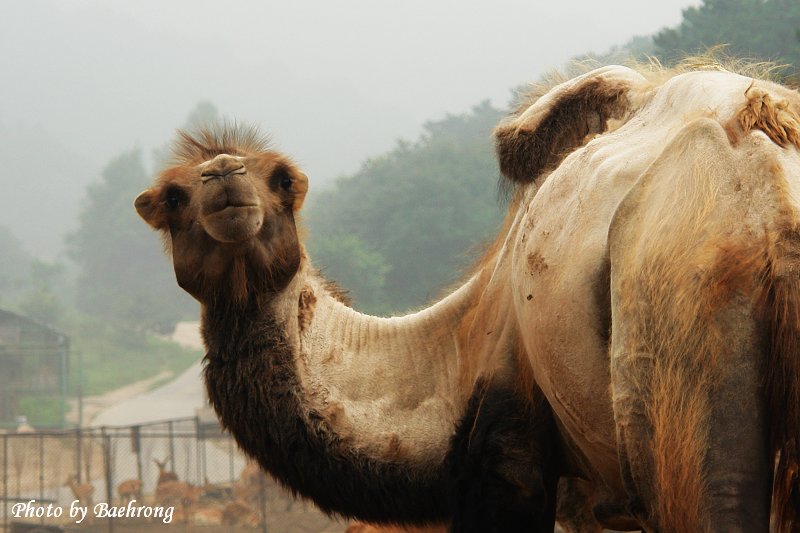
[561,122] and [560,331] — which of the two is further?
[561,122]

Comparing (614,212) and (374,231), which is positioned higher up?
(374,231)

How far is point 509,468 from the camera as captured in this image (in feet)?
10.8

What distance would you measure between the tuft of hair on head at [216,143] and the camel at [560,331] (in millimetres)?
13

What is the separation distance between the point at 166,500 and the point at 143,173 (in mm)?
102543

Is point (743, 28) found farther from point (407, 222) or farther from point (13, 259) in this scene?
point (13, 259)

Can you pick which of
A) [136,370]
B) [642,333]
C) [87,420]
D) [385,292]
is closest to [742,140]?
[642,333]

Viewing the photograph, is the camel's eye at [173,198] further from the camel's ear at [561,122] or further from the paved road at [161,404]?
the paved road at [161,404]

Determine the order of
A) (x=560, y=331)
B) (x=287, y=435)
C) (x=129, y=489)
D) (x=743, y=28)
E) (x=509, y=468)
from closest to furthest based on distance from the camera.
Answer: (x=560, y=331), (x=509, y=468), (x=287, y=435), (x=129, y=489), (x=743, y=28)

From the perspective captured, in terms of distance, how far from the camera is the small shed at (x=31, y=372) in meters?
47.1

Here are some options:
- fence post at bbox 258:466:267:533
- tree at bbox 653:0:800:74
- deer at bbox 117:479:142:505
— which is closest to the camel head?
fence post at bbox 258:466:267:533

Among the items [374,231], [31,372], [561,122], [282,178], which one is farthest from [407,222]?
[561,122]

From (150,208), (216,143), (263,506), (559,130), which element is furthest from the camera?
(263,506)

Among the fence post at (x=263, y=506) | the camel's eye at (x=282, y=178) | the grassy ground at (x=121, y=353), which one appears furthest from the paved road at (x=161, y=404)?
the camel's eye at (x=282, y=178)

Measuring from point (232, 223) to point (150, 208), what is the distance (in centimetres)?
56
